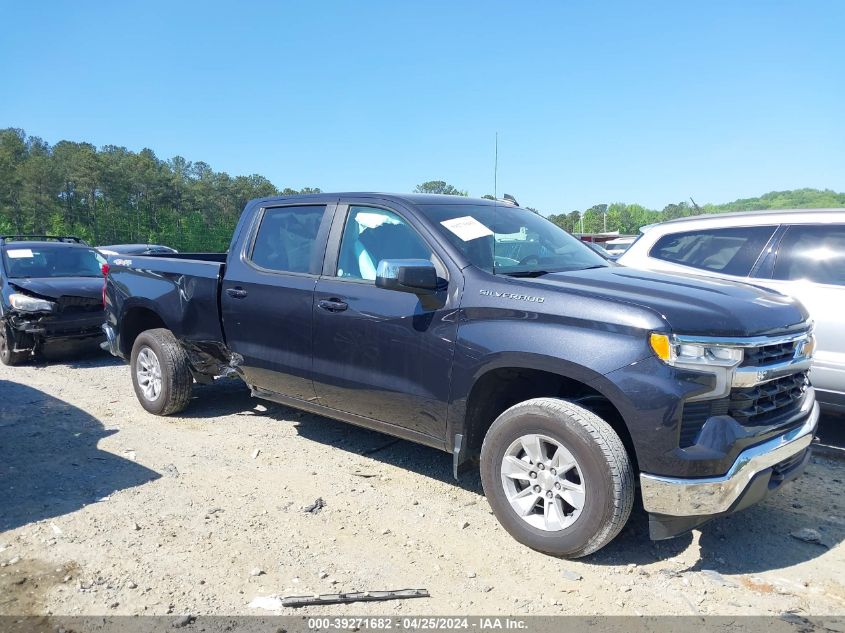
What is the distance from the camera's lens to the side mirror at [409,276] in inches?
139

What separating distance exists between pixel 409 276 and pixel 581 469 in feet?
4.58

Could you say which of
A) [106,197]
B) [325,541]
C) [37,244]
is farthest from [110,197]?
[325,541]

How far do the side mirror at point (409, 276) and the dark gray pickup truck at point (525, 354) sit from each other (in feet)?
0.05

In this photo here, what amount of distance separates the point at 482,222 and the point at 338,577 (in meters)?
2.38

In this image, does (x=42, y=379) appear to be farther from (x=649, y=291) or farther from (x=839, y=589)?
(x=839, y=589)

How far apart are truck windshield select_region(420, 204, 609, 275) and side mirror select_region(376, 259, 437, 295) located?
308 millimetres

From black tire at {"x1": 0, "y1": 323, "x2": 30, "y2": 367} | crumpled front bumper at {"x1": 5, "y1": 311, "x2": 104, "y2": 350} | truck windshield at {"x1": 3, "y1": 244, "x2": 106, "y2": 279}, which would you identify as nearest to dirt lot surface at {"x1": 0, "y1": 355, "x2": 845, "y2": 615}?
crumpled front bumper at {"x1": 5, "y1": 311, "x2": 104, "y2": 350}

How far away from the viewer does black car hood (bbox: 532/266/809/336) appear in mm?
2951

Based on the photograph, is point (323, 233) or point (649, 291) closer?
point (649, 291)

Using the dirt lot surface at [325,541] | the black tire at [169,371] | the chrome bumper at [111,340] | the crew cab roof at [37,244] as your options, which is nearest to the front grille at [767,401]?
the dirt lot surface at [325,541]

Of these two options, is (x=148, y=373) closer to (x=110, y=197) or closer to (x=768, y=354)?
(x=768, y=354)

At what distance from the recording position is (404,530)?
365 centimetres

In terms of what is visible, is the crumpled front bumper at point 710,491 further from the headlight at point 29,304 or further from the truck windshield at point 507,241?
the headlight at point 29,304

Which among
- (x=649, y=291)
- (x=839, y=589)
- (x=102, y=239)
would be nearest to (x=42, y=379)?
(x=649, y=291)
